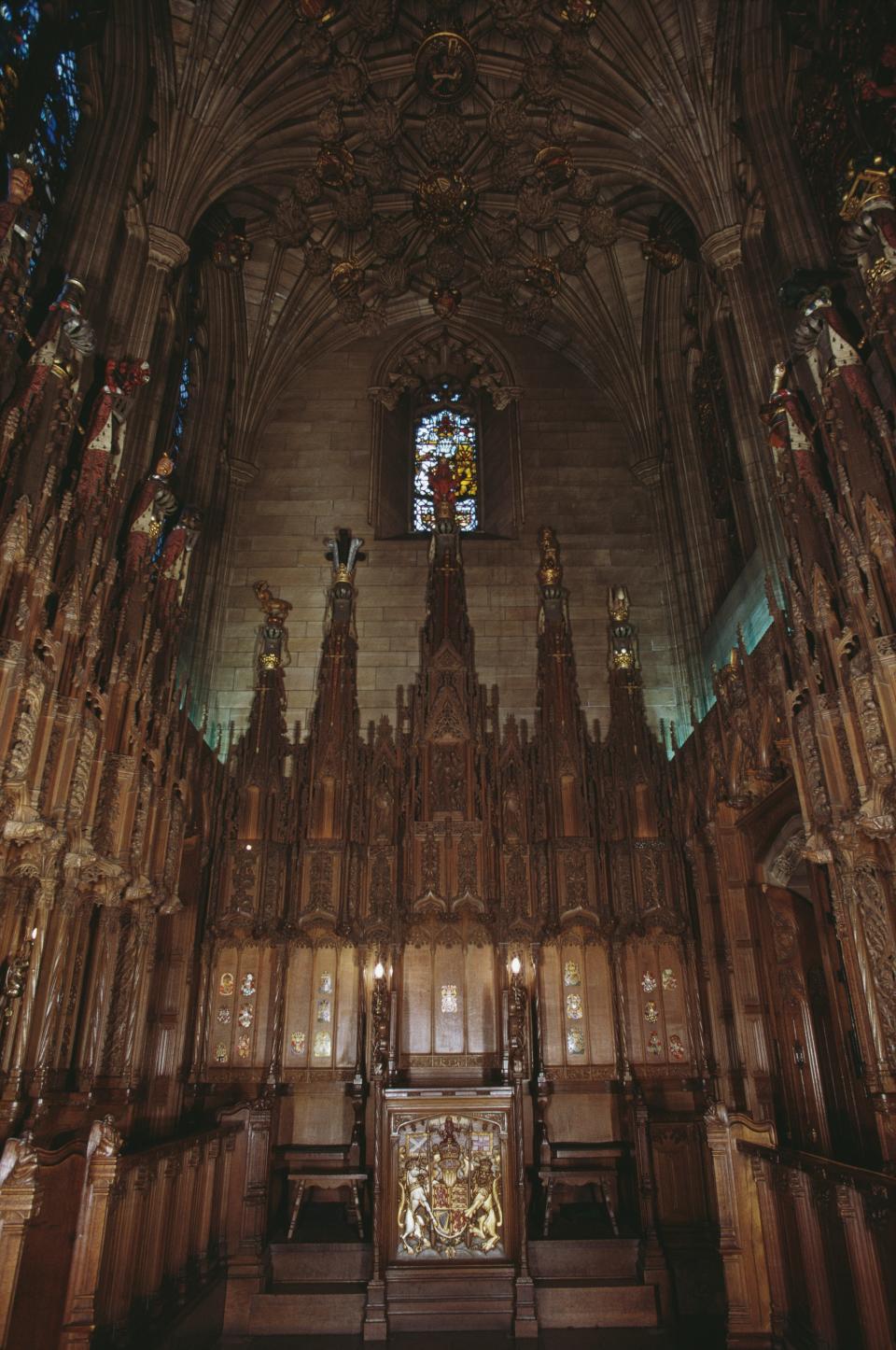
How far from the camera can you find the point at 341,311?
17.1m

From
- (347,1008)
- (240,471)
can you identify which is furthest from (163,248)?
(347,1008)

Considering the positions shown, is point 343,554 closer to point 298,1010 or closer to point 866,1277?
point 298,1010

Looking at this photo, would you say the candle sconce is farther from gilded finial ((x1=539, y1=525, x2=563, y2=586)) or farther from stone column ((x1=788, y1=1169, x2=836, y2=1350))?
gilded finial ((x1=539, y1=525, x2=563, y2=586))

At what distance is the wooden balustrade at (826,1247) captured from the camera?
Result: 5.59 meters

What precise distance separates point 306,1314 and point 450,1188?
1823 mm

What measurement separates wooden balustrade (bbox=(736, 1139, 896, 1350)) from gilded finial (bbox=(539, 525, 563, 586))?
28.5 ft

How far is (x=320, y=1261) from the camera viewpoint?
371 inches

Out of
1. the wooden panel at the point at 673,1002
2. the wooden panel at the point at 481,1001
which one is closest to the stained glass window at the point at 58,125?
the wooden panel at the point at 481,1001

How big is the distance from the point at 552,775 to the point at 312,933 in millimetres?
3888

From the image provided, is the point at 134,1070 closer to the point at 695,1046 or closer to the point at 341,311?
the point at 695,1046

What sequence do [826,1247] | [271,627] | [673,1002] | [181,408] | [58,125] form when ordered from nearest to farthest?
[826,1247] < [58,125] < [673,1002] < [271,627] < [181,408]

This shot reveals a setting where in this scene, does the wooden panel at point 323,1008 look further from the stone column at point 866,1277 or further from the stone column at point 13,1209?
the stone column at point 866,1277

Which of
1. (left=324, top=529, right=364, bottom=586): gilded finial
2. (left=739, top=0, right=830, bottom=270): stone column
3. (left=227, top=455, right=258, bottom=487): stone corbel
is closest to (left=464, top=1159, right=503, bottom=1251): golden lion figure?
(left=324, top=529, right=364, bottom=586): gilded finial

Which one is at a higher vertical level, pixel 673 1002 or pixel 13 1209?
pixel 673 1002
